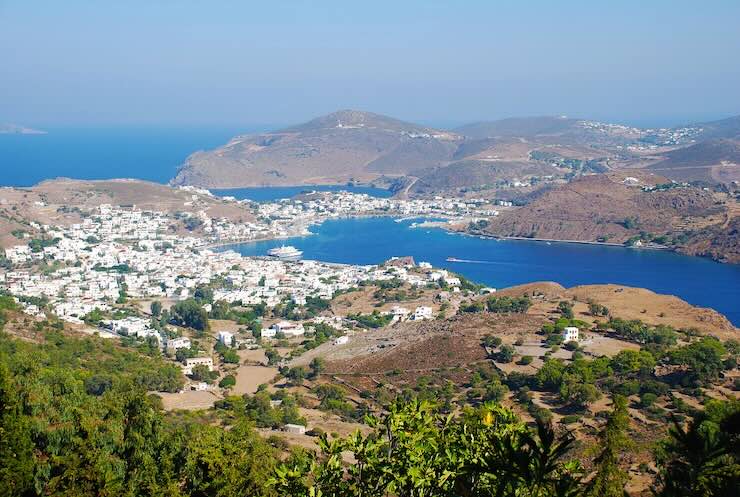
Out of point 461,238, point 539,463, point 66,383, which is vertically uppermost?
point 539,463

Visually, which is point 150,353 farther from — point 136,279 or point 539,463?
point 539,463

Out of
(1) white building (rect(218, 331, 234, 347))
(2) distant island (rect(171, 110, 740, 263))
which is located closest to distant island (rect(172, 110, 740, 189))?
(2) distant island (rect(171, 110, 740, 263))

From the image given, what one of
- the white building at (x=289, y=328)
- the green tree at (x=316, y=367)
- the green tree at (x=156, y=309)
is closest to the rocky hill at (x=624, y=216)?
the white building at (x=289, y=328)

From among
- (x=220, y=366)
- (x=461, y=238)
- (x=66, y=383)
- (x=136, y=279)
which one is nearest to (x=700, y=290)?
(x=461, y=238)

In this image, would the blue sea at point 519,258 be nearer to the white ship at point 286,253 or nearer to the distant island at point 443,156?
the white ship at point 286,253

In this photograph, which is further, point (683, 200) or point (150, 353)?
point (683, 200)

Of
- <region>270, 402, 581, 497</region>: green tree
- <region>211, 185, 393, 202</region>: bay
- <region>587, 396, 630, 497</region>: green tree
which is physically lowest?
<region>211, 185, 393, 202</region>: bay

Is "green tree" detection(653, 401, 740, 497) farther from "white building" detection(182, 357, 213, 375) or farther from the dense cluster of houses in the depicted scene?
the dense cluster of houses
